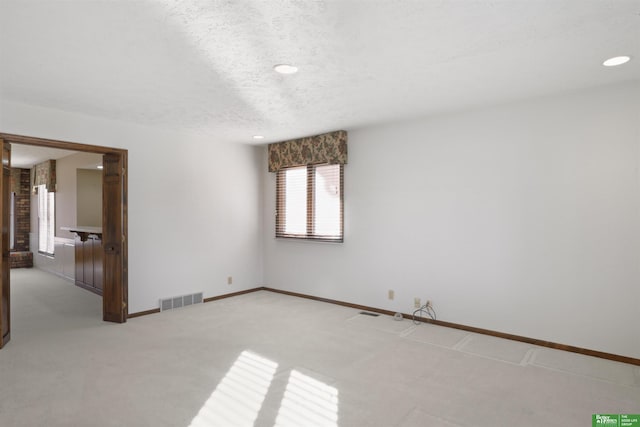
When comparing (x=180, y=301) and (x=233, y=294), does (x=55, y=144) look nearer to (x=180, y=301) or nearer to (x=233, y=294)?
(x=180, y=301)

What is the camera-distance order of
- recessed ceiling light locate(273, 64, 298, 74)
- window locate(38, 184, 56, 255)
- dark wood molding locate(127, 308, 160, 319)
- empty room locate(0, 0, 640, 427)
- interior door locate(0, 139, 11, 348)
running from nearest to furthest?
empty room locate(0, 0, 640, 427)
recessed ceiling light locate(273, 64, 298, 74)
interior door locate(0, 139, 11, 348)
dark wood molding locate(127, 308, 160, 319)
window locate(38, 184, 56, 255)

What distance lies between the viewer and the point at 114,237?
4.50m

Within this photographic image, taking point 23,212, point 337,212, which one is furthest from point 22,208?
point 337,212

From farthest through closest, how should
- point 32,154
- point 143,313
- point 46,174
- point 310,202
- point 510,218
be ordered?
point 46,174
point 32,154
point 310,202
point 143,313
point 510,218

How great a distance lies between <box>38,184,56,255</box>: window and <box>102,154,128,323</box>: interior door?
15.8ft

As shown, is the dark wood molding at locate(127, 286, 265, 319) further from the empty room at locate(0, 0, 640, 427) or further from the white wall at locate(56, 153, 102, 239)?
the white wall at locate(56, 153, 102, 239)

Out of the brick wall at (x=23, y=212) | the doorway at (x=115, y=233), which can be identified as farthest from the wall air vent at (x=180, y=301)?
the brick wall at (x=23, y=212)

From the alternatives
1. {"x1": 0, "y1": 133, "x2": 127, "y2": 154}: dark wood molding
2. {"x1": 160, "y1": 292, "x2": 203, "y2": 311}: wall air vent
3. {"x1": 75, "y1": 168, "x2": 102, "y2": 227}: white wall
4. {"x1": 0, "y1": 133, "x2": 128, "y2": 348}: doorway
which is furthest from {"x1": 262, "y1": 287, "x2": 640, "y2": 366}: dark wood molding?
{"x1": 75, "y1": 168, "x2": 102, "y2": 227}: white wall

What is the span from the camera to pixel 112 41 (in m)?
2.47

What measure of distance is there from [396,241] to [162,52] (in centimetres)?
331

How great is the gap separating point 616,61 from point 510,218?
5.33 ft

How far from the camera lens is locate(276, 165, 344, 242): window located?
17.4 feet

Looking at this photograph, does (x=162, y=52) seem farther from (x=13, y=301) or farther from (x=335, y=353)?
(x=13, y=301)

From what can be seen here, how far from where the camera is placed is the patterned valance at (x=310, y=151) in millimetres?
5094
